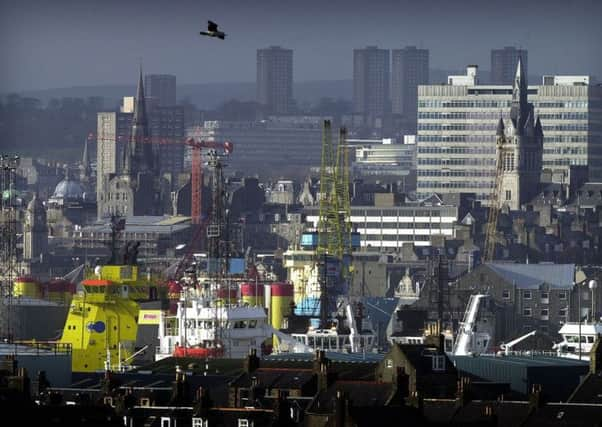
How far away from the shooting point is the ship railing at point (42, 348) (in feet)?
231

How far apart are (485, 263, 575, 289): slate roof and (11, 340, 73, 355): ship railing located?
112ft

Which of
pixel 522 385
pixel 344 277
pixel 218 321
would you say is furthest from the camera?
pixel 344 277

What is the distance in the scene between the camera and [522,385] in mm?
63312

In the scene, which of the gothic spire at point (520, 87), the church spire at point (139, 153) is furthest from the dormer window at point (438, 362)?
the church spire at point (139, 153)

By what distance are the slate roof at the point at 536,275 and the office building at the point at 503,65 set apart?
3092 inches

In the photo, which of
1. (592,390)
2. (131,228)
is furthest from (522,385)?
(131,228)

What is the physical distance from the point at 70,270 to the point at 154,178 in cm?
4680

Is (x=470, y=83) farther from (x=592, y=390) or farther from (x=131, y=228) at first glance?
Answer: (x=592, y=390)

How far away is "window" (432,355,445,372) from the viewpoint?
2221 inches

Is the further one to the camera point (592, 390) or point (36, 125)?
point (36, 125)

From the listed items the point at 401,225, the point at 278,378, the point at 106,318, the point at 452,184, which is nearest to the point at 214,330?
the point at 106,318

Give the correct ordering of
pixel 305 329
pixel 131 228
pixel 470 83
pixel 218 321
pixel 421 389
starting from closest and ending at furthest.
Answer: pixel 421 389
pixel 218 321
pixel 305 329
pixel 131 228
pixel 470 83

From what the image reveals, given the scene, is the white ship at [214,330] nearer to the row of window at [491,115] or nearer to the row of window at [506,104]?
the row of window at [491,115]

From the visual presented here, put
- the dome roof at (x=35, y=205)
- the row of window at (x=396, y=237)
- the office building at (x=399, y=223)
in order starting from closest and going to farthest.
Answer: the row of window at (x=396, y=237) < the office building at (x=399, y=223) < the dome roof at (x=35, y=205)
